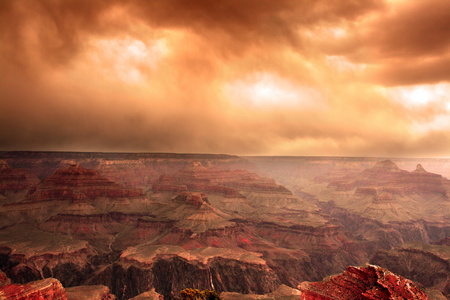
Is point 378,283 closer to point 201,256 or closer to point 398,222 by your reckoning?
point 201,256

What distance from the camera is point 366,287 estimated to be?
113 ft

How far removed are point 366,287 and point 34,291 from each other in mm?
54553

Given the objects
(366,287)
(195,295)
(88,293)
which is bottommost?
(88,293)

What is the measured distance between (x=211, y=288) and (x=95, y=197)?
4271 inches

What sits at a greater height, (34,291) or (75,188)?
(75,188)

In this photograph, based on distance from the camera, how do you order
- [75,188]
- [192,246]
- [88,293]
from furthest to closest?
1. [75,188]
2. [192,246]
3. [88,293]

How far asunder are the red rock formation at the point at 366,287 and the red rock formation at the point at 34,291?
154 feet

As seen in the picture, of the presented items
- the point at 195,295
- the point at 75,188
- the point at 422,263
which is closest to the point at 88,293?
Result: the point at 195,295

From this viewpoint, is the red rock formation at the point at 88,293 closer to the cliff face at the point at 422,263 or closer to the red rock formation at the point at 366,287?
the red rock formation at the point at 366,287

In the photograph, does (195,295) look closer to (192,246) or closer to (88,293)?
(88,293)

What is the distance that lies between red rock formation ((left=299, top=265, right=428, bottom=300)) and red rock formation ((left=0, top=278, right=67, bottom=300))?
154 ft

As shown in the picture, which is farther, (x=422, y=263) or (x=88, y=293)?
(x=422, y=263)

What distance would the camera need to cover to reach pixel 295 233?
147250 millimetres

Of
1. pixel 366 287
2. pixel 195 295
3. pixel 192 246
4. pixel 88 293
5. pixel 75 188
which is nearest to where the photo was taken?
pixel 366 287
